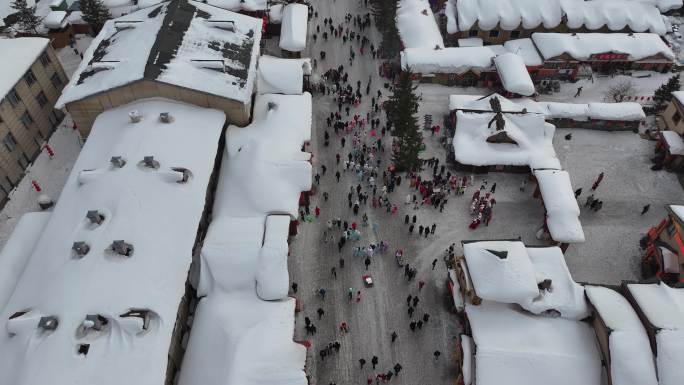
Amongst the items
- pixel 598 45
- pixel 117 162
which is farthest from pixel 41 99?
pixel 598 45

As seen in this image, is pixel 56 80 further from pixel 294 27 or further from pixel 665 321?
pixel 665 321

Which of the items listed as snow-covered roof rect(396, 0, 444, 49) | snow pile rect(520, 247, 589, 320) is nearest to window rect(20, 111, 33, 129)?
snow-covered roof rect(396, 0, 444, 49)

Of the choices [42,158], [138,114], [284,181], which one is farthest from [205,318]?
[42,158]

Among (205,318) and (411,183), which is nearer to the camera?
(205,318)

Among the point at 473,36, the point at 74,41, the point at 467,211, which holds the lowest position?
the point at 467,211

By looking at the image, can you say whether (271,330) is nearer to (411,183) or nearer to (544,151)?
(411,183)

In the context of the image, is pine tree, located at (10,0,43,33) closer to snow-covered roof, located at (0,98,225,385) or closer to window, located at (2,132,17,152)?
window, located at (2,132,17,152)
